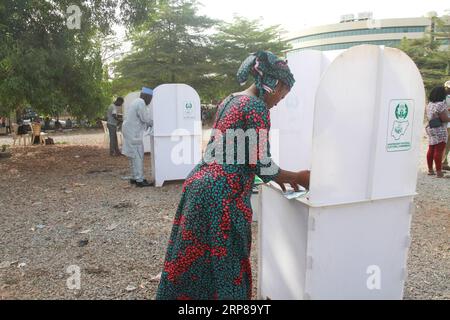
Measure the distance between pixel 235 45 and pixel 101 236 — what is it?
22.3m

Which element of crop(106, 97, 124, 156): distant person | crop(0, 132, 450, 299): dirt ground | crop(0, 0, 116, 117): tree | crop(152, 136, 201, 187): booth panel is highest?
crop(0, 0, 116, 117): tree

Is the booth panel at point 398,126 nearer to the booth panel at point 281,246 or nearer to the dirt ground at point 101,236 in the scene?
the booth panel at point 281,246

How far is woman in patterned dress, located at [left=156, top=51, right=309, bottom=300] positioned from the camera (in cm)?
196

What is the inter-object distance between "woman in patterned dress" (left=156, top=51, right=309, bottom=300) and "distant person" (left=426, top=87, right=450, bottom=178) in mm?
5944

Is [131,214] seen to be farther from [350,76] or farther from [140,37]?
[140,37]

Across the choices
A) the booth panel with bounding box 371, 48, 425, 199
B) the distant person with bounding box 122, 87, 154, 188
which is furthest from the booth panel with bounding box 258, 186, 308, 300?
the distant person with bounding box 122, 87, 154, 188

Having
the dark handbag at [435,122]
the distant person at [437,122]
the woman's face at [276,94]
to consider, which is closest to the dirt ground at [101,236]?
the distant person at [437,122]

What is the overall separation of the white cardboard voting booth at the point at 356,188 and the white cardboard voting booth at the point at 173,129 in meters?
4.71

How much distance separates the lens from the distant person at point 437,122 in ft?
22.4

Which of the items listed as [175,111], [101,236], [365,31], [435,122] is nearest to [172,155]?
[175,111]

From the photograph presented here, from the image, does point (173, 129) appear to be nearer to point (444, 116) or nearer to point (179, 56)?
point (444, 116)

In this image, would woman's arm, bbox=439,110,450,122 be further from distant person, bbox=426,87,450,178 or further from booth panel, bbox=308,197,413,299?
booth panel, bbox=308,197,413,299

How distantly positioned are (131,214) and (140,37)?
19762 mm
